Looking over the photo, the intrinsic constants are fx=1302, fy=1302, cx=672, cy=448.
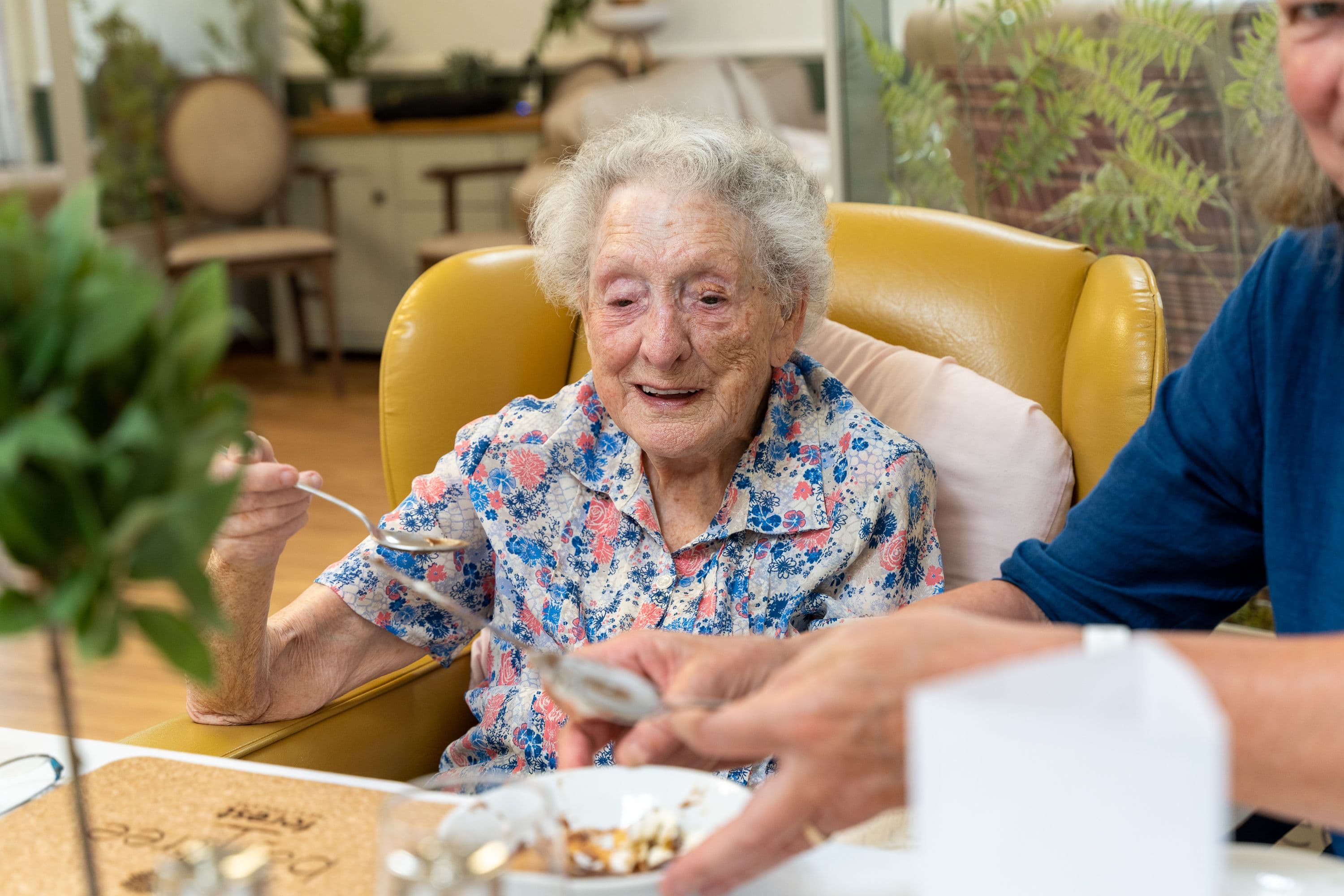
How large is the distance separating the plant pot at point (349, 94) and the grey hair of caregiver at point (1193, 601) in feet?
18.5

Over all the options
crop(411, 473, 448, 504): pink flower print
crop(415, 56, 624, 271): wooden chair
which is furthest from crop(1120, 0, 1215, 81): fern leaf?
crop(415, 56, 624, 271): wooden chair

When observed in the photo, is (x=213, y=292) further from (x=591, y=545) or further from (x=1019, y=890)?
(x=591, y=545)

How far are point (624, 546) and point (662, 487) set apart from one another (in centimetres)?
9

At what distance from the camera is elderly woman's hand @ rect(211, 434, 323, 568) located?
46.4 inches

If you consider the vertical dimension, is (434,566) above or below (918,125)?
below

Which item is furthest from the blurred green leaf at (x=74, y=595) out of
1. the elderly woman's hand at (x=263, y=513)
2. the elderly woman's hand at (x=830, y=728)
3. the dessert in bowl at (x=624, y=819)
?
the elderly woman's hand at (x=263, y=513)

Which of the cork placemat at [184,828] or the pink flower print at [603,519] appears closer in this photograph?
the cork placemat at [184,828]

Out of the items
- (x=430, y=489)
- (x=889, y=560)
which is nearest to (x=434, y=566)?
(x=430, y=489)

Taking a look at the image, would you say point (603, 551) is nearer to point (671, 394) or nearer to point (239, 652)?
point (671, 394)

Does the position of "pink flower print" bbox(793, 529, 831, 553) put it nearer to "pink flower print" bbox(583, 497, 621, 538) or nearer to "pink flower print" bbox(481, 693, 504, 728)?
"pink flower print" bbox(583, 497, 621, 538)

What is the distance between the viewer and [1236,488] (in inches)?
44.7

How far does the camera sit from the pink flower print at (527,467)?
59.0 inches

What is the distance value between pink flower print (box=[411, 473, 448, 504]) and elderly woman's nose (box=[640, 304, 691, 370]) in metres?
0.29

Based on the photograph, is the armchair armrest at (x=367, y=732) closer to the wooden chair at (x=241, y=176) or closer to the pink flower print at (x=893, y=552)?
the pink flower print at (x=893, y=552)
